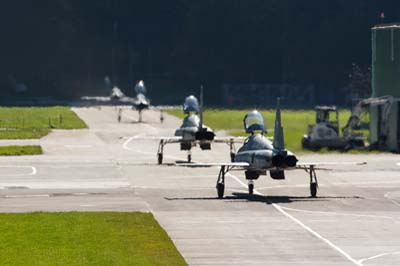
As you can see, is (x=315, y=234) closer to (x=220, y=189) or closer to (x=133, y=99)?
(x=220, y=189)

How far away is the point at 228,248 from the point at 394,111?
2134 inches

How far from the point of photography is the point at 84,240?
1794 inches

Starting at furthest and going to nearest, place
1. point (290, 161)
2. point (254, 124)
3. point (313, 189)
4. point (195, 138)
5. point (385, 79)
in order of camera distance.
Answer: point (385, 79) → point (195, 138) → point (254, 124) → point (313, 189) → point (290, 161)

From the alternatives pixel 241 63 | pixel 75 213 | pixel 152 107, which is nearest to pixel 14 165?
pixel 75 213

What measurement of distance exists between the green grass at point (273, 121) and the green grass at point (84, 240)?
139 ft

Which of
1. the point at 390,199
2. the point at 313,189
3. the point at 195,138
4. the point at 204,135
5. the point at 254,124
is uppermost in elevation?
the point at 254,124

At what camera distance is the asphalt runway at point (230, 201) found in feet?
143

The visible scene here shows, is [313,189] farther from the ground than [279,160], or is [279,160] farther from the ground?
[279,160]

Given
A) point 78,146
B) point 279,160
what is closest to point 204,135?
point 279,160

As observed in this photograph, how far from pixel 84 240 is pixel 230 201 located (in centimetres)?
1437

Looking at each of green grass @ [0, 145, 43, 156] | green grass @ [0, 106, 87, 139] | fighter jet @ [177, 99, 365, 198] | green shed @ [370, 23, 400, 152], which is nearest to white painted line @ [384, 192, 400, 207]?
fighter jet @ [177, 99, 365, 198]

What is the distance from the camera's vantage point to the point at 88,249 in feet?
142

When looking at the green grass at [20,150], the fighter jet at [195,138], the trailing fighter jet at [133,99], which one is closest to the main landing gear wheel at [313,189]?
the fighter jet at [195,138]

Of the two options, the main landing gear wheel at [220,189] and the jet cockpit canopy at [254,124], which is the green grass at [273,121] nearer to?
the jet cockpit canopy at [254,124]
